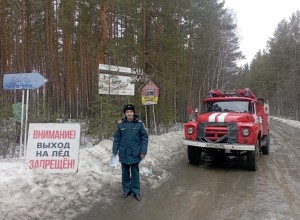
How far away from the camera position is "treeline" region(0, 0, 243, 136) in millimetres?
12445

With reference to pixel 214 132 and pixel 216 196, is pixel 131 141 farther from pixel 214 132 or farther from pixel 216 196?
pixel 214 132

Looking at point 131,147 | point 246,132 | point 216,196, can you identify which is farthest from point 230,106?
point 131,147

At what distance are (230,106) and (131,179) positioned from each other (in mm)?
5561

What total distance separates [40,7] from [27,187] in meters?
16.1

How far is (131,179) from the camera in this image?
659 centimetres

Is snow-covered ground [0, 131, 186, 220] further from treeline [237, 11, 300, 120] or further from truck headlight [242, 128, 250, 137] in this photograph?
treeline [237, 11, 300, 120]

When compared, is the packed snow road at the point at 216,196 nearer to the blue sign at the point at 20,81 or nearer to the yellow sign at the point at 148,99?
the blue sign at the point at 20,81

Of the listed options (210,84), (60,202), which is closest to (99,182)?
(60,202)

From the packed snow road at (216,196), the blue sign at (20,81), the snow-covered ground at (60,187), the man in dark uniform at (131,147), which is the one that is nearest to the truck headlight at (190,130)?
the packed snow road at (216,196)

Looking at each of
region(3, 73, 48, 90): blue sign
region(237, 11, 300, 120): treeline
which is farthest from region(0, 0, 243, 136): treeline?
region(237, 11, 300, 120): treeline

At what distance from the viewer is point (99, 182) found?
6910 mm

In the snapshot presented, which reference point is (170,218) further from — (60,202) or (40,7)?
(40,7)

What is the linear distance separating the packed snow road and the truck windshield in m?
1.92

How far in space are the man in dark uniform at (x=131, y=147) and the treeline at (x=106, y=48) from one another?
3.98 m
